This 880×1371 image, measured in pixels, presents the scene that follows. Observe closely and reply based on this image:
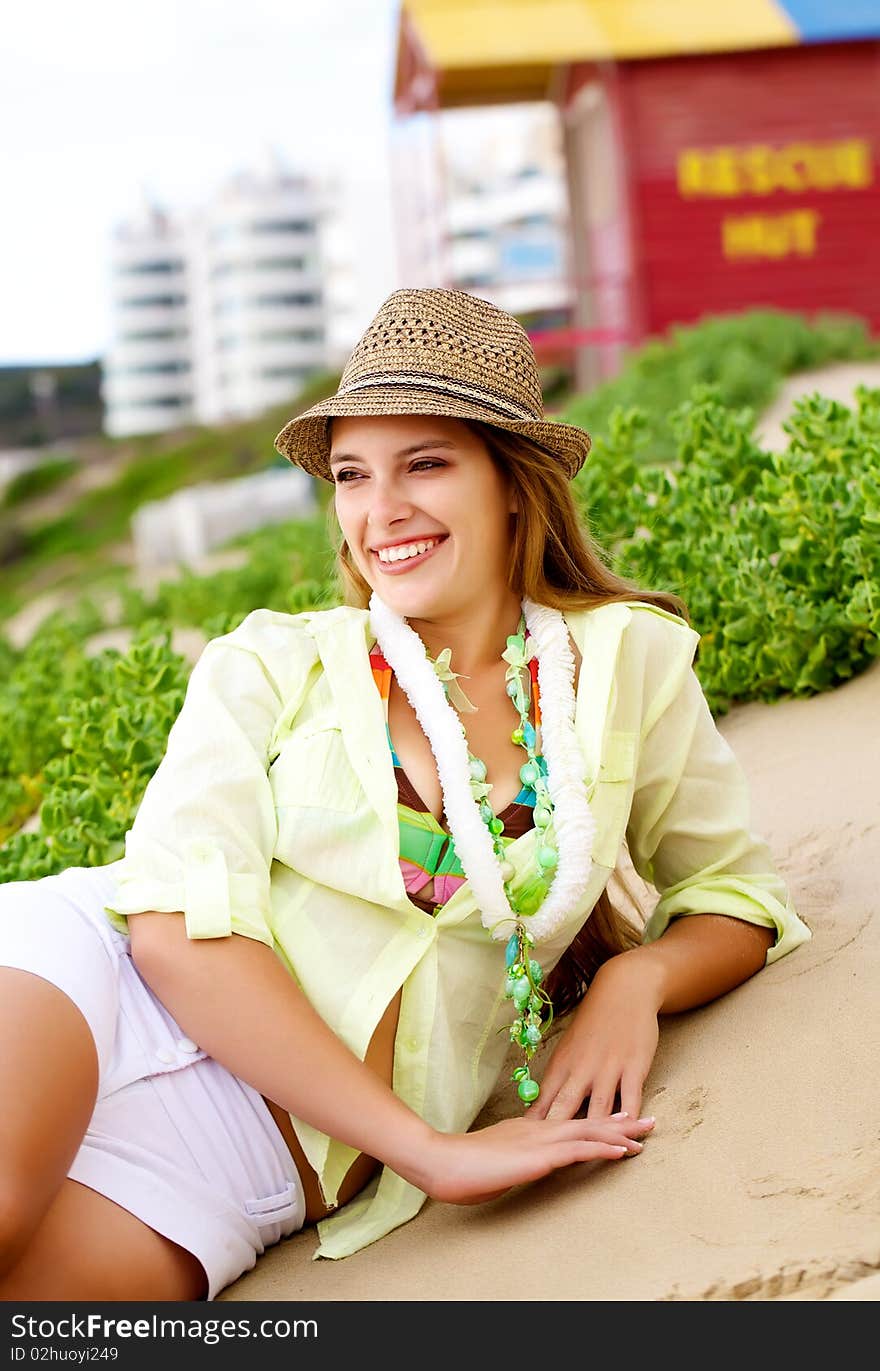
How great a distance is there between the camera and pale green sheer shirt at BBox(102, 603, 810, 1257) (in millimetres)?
2389

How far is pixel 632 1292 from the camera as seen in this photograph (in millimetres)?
1981

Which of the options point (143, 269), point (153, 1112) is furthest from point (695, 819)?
point (143, 269)

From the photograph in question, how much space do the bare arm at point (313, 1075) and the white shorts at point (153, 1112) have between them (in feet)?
0.21

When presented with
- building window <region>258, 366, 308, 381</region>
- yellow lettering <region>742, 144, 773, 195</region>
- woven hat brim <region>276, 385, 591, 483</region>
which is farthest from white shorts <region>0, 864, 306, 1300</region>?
building window <region>258, 366, 308, 381</region>

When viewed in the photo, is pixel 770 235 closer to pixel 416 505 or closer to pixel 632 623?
pixel 632 623

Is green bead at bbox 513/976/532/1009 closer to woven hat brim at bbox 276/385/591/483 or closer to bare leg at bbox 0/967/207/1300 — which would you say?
bare leg at bbox 0/967/207/1300

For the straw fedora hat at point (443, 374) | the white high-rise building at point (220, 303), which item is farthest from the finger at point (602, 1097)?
the white high-rise building at point (220, 303)

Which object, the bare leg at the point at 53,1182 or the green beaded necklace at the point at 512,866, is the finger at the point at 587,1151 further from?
the bare leg at the point at 53,1182

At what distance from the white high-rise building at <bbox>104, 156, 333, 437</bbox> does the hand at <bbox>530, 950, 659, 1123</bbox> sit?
106 m

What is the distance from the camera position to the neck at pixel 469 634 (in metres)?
2.71

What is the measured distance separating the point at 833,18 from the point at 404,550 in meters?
15.7

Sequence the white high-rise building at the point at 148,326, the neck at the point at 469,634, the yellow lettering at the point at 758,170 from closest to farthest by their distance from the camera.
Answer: the neck at the point at 469,634 < the yellow lettering at the point at 758,170 < the white high-rise building at the point at 148,326

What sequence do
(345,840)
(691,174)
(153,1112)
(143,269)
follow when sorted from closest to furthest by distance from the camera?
1. (153,1112)
2. (345,840)
3. (691,174)
4. (143,269)

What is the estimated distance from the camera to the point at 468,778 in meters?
2.50
